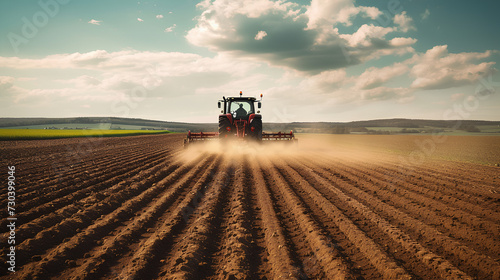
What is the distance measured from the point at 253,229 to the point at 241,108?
10817 mm

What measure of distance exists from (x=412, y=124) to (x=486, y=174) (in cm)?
7633

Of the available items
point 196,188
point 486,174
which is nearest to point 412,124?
point 486,174

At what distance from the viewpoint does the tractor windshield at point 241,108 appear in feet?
46.7

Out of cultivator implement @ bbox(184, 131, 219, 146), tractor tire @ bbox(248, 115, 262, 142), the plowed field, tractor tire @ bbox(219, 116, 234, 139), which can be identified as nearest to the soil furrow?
the plowed field

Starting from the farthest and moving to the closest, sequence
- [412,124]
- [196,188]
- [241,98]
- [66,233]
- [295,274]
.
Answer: [412,124], [241,98], [196,188], [66,233], [295,274]

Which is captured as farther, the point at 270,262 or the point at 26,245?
the point at 26,245

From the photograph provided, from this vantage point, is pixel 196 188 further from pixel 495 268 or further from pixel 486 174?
pixel 486 174

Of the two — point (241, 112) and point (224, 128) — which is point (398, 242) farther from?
point (241, 112)

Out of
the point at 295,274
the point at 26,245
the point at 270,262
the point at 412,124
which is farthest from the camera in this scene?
the point at 412,124

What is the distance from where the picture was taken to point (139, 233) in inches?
150

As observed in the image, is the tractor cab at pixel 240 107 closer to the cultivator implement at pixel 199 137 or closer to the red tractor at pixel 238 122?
the red tractor at pixel 238 122

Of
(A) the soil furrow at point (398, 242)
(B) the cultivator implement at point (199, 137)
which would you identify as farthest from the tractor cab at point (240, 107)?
(A) the soil furrow at point (398, 242)

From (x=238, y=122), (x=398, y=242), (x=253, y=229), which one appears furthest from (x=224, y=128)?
(x=398, y=242)

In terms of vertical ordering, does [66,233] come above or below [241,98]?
below
